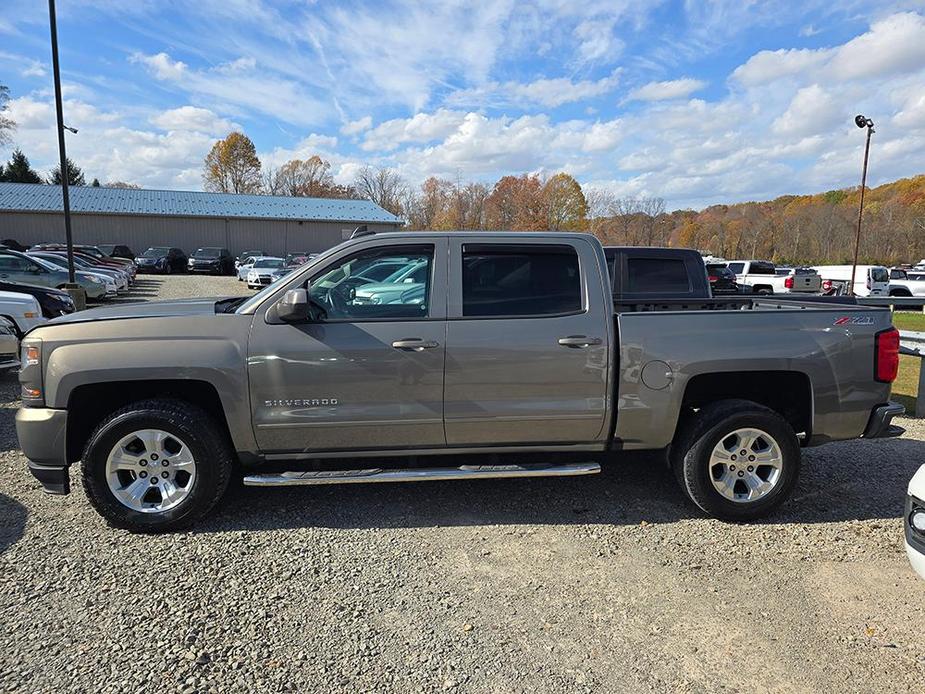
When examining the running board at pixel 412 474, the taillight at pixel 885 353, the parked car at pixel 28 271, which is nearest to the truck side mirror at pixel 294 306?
the running board at pixel 412 474

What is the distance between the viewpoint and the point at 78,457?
4.00 metres

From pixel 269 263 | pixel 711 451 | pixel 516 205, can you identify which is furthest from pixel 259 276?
pixel 516 205

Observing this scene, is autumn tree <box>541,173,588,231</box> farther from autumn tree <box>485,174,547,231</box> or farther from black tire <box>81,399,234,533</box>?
black tire <box>81,399,234,533</box>

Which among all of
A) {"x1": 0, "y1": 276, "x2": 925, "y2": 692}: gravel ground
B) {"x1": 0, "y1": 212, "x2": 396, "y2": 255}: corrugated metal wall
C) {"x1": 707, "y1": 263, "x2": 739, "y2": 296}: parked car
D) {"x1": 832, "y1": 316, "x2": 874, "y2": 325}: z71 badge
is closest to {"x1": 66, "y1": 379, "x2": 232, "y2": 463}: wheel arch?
{"x1": 0, "y1": 276, "x2": 925, "y2": 692}: gravel ground

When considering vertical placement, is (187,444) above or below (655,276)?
below

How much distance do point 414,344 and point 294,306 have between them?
2.50 ft

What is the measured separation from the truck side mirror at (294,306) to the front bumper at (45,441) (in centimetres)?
149

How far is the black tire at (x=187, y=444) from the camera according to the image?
3.72 meters

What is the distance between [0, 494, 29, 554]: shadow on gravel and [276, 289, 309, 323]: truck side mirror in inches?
85.1

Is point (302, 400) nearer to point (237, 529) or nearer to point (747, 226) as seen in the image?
point (237, 529)

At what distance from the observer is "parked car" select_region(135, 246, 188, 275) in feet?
117

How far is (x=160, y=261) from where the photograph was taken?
35.8 metres

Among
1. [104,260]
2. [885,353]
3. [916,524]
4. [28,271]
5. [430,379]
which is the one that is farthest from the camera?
[104,260]

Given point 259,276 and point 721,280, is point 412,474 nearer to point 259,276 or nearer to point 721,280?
point 721,280
